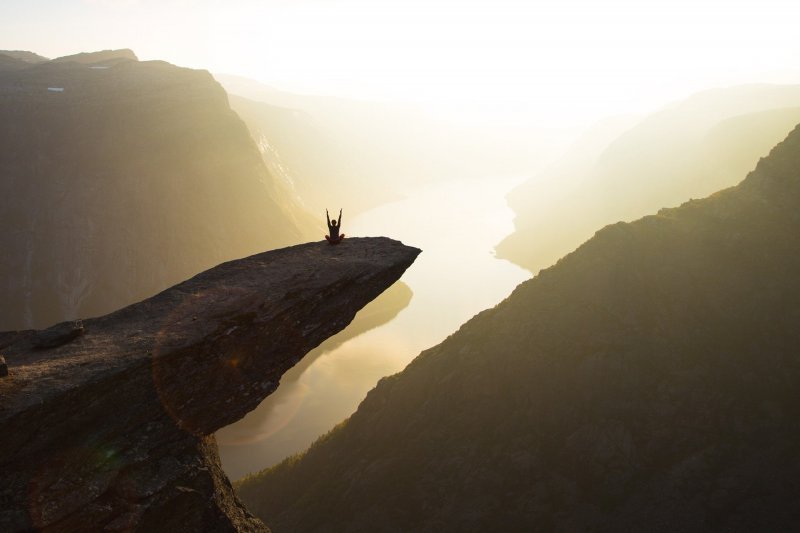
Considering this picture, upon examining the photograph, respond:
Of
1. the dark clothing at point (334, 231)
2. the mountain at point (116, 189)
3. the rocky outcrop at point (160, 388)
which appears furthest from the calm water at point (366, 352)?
the dark clothing at point (334, 231)

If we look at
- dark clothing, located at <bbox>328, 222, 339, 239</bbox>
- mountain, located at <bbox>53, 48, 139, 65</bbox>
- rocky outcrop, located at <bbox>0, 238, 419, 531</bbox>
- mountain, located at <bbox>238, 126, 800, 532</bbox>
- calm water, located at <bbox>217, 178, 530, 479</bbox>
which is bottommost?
calm water, located at <bbox>217, 178, 530, 479</bbox>

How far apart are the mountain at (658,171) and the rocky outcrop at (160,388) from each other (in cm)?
12327

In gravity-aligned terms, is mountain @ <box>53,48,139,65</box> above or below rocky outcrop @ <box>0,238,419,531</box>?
above

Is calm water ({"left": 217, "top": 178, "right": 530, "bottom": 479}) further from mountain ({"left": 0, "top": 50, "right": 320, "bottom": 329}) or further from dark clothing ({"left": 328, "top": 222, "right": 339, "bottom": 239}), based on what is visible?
dark clothing ({"left": 328, "top": 222, "right": 339, "bottom": 239})

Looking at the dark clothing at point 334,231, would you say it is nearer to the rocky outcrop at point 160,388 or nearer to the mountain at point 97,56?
the rocky outcrop at point 160,388

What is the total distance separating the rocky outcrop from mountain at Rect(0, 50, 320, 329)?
7723 cm

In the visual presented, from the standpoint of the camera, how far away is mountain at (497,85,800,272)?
425 ft

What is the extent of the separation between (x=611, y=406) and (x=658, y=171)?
14177 centimetres

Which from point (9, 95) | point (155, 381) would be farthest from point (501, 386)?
point (9, 95)

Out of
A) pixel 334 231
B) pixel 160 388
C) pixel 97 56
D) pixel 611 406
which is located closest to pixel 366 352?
pixel 611 406

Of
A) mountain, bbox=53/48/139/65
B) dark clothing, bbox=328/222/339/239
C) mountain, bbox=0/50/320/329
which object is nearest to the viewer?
dark clothing, bbox=328/222/339/239

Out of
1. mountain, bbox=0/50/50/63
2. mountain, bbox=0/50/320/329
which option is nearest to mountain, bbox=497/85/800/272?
mountain, bbox=0/50/320/329

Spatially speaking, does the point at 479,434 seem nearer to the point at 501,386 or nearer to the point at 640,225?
the point at 501,386

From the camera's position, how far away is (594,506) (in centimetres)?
3359
